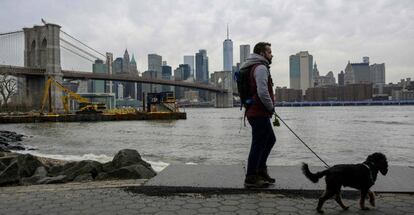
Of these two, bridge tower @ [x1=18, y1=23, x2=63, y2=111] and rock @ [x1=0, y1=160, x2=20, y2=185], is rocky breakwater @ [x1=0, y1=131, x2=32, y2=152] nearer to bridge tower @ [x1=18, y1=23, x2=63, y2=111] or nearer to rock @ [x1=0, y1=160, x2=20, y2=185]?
rock @ [x1=0, y1=160, x2=20, y2=185]

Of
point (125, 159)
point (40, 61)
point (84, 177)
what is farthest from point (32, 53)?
point (84, 177)

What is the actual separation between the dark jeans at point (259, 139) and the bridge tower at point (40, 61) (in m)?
60.8

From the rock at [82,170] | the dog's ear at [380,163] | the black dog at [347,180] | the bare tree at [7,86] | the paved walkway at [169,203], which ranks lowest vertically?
the rock at [82,170]

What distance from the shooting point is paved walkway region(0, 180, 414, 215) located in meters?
3.52

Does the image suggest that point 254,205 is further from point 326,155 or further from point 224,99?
point 224,99

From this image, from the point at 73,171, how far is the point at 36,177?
0.49 meters

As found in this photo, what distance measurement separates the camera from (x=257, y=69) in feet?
13.7

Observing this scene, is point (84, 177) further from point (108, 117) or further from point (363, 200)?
point (108, 117)

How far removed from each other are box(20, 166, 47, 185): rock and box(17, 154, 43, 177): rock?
13cm

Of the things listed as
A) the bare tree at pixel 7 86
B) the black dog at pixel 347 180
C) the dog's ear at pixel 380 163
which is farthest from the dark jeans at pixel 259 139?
the bare tree at pixel 7 86

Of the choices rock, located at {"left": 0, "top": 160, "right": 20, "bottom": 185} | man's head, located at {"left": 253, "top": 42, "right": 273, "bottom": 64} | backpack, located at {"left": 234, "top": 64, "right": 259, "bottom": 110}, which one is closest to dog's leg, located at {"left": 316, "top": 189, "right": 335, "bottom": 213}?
backpack, located at {"left": 234, "top": 64, "right": 259, "bottom": 110}

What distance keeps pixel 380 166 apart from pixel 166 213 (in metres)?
1.77

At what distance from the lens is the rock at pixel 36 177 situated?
5.68 m

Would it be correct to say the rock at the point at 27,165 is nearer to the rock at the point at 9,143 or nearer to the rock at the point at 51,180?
the rock at the point at 51,180
